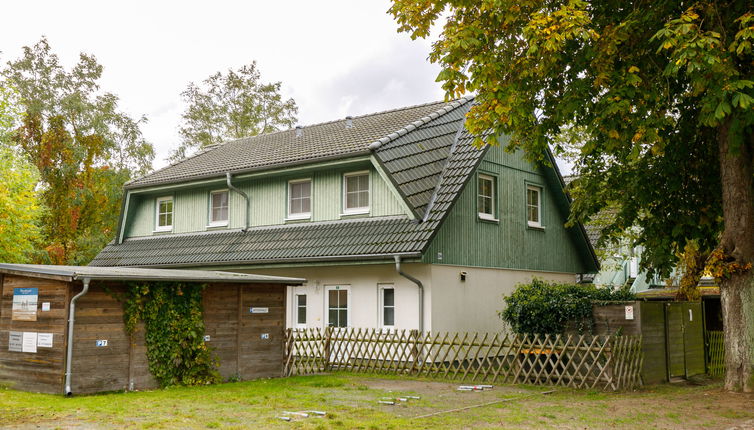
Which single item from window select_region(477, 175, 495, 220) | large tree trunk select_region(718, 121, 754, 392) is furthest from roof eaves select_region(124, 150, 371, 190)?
large tree trunk select_region(718, 121, 754, 392)

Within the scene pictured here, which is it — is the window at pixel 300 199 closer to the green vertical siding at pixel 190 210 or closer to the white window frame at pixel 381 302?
the white window frame at pixel 381 302

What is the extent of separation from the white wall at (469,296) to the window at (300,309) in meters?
4.41

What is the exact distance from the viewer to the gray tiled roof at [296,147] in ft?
72.9

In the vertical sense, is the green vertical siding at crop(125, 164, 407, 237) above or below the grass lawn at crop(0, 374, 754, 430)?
above

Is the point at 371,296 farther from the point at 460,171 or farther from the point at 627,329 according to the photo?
the point at 627,329

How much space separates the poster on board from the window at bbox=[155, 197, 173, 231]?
38.2ft

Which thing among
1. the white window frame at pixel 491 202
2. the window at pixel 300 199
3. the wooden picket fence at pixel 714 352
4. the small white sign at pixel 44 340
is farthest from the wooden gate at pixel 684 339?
the small white sign at pixel 44 340

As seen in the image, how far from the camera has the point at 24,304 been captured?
47.6 feet

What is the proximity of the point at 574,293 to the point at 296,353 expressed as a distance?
6933 millimetres

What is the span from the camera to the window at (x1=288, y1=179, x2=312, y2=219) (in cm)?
2253

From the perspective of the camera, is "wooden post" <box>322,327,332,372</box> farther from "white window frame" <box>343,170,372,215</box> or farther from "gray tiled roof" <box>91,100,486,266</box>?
"white window frame" <box>343,170,372,215</box>

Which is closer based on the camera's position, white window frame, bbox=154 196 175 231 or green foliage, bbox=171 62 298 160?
white window frame, bbox=154 196 175 231

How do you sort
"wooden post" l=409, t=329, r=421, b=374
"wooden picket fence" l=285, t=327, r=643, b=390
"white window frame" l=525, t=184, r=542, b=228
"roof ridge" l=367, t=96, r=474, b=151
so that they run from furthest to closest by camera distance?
"white window frame" l=525, t=184, r=542, b=228, "roof ridge" l=367, t=96, r=474, b=151, "wooden post" l=409, t=329, r=421, b=374, "wooden picket fence" l=285, t=327, r=643, b=390

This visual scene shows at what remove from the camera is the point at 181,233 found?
25688 mm
